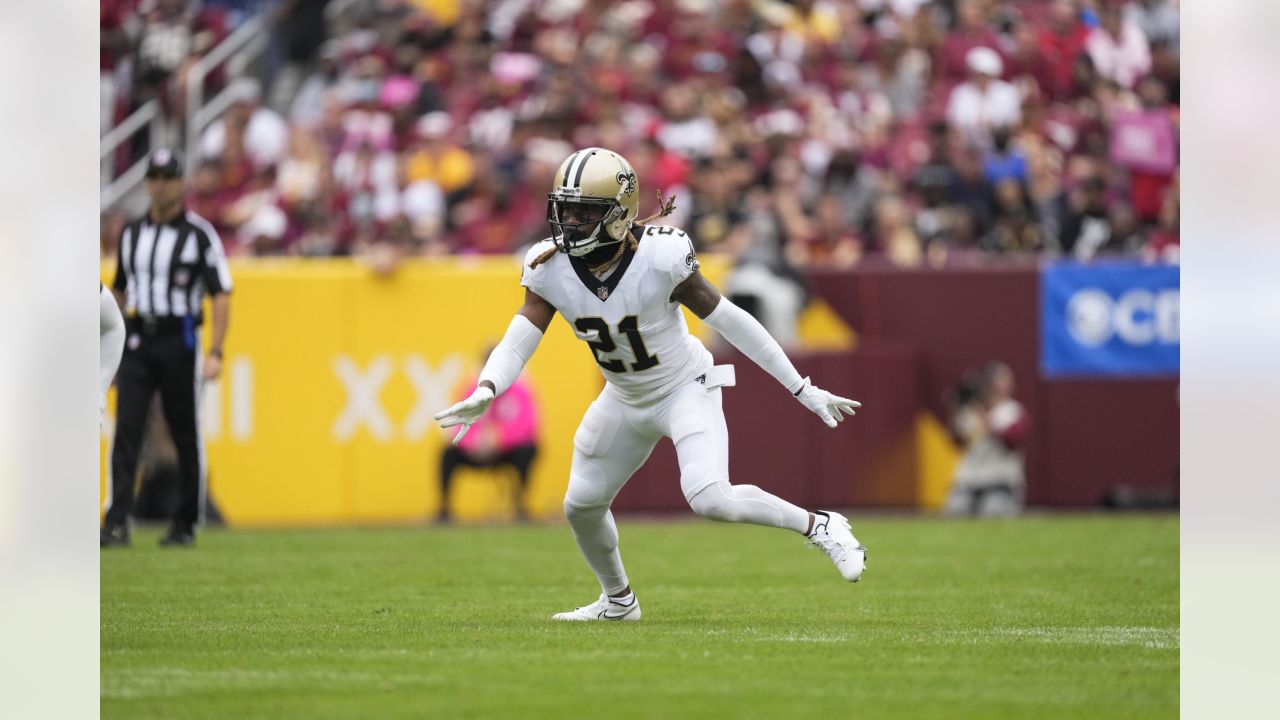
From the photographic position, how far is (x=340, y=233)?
1625 cm

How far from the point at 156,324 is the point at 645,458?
181 inches

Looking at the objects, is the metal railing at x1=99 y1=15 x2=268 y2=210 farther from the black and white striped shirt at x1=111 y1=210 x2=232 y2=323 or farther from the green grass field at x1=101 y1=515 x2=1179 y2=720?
the green grass field at x1=101 y1=515 x2=1179 y2=720

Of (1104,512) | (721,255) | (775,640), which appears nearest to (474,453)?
(721,255)

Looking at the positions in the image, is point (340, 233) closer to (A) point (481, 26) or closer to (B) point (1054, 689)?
(A) point (481, 26)

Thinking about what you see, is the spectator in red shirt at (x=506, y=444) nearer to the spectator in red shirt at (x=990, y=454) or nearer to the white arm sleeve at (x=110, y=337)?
the spectator in red shirt at (x=990, y=454)

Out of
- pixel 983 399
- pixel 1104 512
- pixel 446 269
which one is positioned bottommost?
pixel 1104 512

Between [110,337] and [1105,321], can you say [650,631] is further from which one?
[1105,321]

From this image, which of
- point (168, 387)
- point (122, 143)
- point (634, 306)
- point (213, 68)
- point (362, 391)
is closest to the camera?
point (634, 306)

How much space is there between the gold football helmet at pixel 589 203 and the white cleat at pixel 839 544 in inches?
53.2

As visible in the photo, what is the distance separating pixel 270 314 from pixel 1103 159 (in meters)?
6.81

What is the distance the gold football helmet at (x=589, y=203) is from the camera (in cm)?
717

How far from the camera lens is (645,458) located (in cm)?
733

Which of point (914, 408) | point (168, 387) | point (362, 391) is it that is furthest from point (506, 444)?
point (168, 387)
